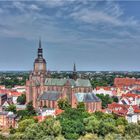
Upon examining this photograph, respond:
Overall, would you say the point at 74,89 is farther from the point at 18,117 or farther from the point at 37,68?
the point at 18,117

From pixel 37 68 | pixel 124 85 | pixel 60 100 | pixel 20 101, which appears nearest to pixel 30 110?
pixel 60 100

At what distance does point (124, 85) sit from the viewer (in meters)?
119

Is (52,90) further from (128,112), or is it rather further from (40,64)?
(128,112)

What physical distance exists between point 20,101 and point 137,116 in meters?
29.5

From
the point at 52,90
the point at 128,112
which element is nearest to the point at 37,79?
the point at 52,90

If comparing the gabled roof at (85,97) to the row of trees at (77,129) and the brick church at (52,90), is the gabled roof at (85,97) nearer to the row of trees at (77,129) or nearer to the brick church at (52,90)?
the brick church at (52,90)

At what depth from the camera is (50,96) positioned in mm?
64250

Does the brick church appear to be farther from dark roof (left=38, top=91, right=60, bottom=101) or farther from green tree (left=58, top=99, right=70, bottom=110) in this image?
green tree (left=58, top=99, right=70, bottom=110)

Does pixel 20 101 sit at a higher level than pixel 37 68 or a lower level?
lower

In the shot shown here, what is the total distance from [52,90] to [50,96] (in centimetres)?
339

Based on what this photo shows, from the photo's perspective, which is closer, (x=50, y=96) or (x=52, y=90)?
(x=50, y=96)

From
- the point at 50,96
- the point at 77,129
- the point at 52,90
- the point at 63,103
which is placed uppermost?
the point at 52,90

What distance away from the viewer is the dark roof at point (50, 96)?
208ft

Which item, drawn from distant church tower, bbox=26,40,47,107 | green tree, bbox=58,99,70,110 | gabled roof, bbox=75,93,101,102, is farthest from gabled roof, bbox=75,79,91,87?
distant church tower, bbox=26,40,47,107
